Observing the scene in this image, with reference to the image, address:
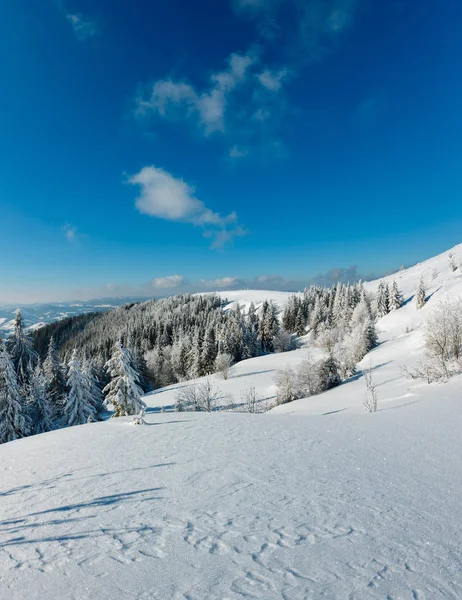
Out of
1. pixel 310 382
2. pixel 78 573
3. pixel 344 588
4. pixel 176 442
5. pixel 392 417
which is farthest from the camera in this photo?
pixel 310 382

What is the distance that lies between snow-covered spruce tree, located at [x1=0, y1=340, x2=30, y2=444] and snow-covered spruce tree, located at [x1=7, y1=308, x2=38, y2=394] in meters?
6.89

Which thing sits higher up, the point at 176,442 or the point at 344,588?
the point at 344,588

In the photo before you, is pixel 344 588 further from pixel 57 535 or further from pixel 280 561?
pixel 57 535

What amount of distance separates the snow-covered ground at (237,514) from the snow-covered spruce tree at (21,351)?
2340 cm

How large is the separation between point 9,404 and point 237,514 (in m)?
25.1

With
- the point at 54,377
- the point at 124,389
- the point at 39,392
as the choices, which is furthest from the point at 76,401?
the point at 54,377

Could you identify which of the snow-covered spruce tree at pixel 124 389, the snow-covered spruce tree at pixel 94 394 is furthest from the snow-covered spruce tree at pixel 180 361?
the snow-covered spruce tree at pixel 124 389

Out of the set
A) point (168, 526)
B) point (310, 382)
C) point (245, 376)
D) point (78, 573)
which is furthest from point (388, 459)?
point (245, 376)

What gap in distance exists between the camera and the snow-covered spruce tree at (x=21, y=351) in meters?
30.4

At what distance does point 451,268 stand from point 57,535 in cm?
13626

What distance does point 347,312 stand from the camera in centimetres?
8606

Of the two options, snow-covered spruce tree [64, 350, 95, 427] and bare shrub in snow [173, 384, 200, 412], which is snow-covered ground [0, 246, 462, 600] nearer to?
snow-covered spruce tree [64, 350, 95, 427]

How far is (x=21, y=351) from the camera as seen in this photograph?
31.5m

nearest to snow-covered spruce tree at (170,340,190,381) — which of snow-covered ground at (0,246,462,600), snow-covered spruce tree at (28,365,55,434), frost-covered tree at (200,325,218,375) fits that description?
frost-covered tree at (200,325,218,375)
